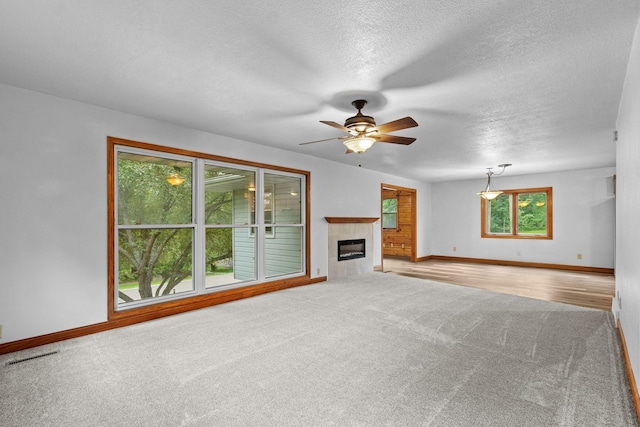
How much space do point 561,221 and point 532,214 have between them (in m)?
0.66

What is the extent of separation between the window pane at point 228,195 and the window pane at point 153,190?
0.29m

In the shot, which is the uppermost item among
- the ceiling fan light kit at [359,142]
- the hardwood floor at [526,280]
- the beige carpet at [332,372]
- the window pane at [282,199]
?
the ceiling fan light kit at [359,142]

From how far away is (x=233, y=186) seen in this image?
5.00 m

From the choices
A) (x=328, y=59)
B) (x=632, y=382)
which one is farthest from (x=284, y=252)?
(x=632, y=382)

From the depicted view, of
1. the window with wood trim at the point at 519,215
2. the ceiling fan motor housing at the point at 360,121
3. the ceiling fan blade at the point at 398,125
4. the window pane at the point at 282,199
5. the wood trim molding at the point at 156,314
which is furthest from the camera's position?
the window with wood trim at the point at 519,215

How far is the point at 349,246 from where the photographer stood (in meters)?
6.82

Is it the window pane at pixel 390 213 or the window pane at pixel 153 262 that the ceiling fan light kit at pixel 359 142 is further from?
the window pane at pixel 390 213

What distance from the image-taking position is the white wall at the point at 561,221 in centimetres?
712

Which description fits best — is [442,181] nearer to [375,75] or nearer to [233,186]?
[233,186]

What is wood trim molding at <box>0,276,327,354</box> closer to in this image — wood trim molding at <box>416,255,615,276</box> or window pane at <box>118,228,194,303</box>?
window pane at <box>118,228,194,303</box>

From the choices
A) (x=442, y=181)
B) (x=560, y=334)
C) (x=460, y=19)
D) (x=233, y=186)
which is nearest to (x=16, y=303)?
(x=233, y=186)

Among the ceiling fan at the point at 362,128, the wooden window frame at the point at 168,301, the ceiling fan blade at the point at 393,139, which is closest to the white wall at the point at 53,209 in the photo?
the wooden window frame at the point at 168,301

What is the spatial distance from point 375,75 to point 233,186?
121 inches

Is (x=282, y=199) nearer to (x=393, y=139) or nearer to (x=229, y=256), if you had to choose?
(x=229, y=256)
